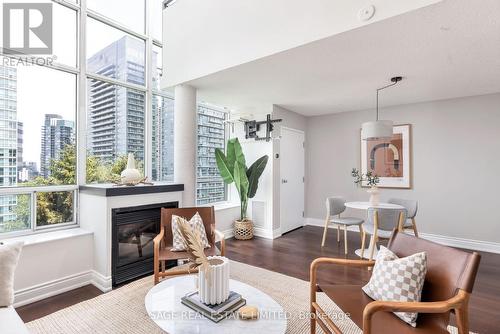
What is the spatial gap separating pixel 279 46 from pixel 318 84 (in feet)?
3.66

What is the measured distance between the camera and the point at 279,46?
257 centimetres

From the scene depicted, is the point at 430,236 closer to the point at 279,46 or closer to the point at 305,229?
the point at 305,229

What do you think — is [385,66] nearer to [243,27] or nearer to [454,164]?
[243,27]

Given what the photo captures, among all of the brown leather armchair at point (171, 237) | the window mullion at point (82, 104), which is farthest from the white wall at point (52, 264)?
the brown leather armchair at point (171, 237)

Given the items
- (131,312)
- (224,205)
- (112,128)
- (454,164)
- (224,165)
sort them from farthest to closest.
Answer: (224,205) → (224,165) → (454,164) → (112,128) → (131,312)

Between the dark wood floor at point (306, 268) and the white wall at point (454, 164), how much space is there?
1.90 ft

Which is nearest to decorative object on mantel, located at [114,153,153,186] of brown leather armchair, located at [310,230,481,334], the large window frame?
the large window frame

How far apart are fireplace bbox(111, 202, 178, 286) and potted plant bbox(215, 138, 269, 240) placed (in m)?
1.34

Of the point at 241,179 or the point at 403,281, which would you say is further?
the point at 241,179

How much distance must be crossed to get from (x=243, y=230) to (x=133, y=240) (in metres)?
1.90

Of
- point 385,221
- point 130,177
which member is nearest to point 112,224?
point 130,177

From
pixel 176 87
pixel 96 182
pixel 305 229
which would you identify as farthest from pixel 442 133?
pixel 96 182

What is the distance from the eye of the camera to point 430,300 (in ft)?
4.83

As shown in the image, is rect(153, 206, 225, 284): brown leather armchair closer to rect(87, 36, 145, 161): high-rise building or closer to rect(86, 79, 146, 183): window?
rect(86, 79, 146, 183): window
